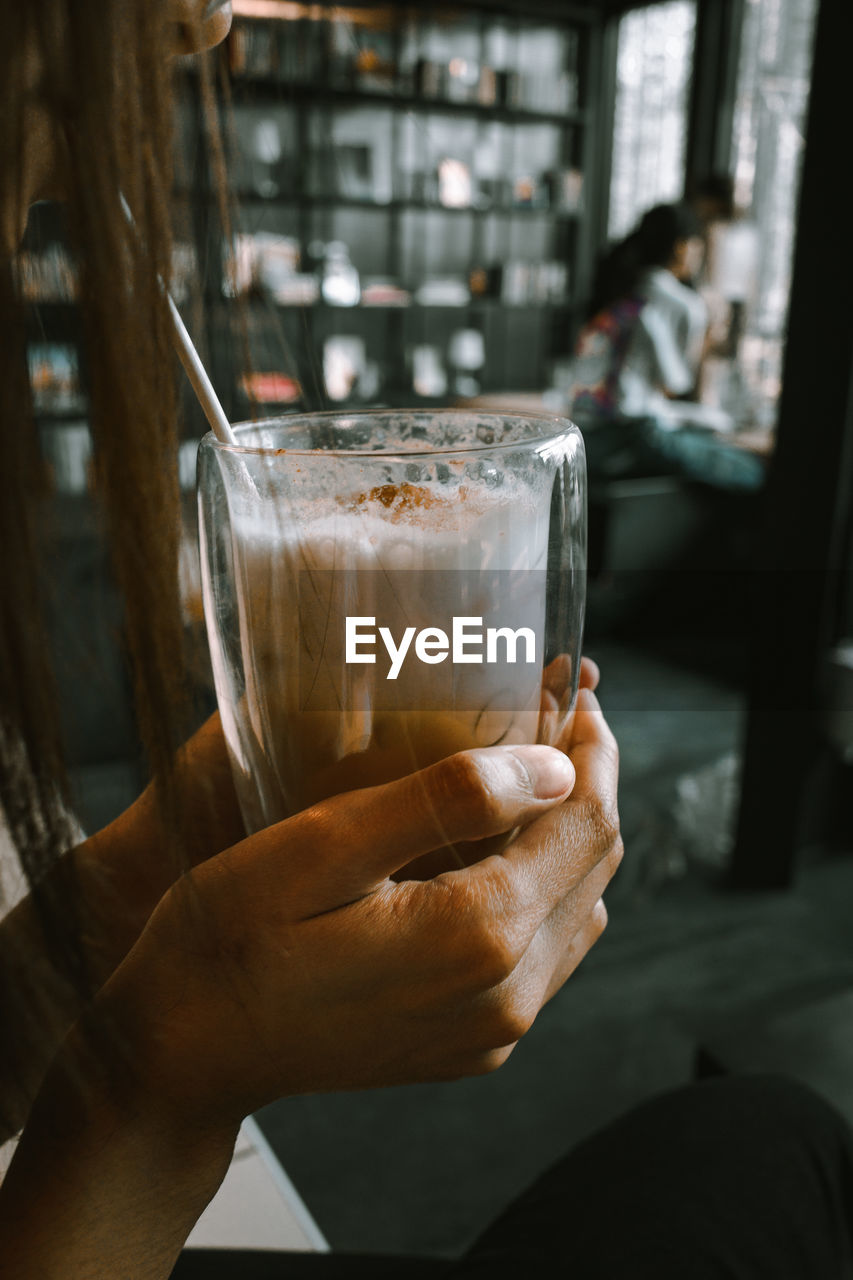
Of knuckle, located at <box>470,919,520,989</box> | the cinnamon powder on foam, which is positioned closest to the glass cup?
the cinnamon powder on foam

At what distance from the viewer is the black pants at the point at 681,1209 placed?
72 centimetres

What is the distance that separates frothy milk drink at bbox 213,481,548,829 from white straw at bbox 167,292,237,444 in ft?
0.13

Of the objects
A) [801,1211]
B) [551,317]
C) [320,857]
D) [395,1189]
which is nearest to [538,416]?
[320,857]

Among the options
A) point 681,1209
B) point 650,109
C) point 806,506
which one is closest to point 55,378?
point 681,1209

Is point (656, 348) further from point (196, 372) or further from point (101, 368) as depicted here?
point (101, 368)

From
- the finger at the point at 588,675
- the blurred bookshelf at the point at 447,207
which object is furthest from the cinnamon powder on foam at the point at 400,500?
the blurred bookshelf at the point at 447,207

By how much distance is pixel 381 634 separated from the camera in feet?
1.63

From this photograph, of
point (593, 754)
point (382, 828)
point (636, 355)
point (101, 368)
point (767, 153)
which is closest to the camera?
point (101, 368)

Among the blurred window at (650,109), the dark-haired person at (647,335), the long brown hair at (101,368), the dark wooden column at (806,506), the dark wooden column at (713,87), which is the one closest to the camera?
the long brown hair at (101,368)

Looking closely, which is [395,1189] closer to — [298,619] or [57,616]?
[298,619]

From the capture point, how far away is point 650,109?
6164 millimetres

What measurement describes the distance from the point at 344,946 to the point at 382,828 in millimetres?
58

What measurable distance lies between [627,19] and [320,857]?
702 centimetres

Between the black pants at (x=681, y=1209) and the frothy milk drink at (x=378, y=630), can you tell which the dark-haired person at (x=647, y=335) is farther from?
the frothy milk drink at (x=378, y=630)
